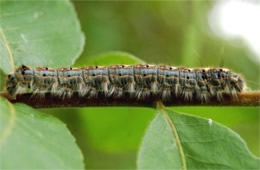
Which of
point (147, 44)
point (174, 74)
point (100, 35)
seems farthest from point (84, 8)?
point (174, 74)

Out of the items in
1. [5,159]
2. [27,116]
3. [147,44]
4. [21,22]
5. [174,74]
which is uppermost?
[147,44]

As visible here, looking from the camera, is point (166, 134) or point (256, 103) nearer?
point (166, 134)

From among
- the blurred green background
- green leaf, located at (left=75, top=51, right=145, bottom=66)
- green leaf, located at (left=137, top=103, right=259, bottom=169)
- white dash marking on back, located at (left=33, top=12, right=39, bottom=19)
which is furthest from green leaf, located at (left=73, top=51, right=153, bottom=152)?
green leaf, located at (left=137, top=103, right=259, bottom=169)

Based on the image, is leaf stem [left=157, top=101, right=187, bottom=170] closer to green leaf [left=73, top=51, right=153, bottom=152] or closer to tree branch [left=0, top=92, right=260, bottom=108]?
tree branch [left=0, top=92, right=260, bottom=108]

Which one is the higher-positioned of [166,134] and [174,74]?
[174,74]

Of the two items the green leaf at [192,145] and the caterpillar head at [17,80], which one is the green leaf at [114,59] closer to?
the caterpillar head at [17,80]

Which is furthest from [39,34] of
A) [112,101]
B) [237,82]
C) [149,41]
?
[149,41]

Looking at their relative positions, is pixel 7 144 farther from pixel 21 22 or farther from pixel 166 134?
pixel 21 22
